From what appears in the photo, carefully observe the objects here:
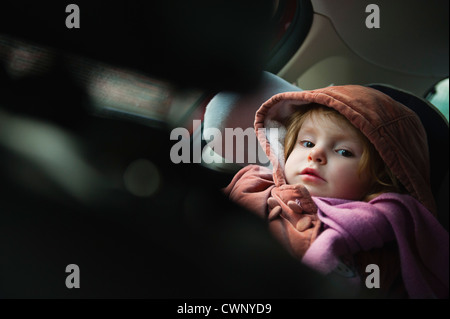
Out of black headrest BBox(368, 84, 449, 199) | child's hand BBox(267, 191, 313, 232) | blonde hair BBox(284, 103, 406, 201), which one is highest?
black headrest BBox(368, 84, 449, 199)

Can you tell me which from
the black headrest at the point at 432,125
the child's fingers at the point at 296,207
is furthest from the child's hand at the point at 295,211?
the black headrest at the point at 432,125

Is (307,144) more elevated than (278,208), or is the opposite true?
(307,144)

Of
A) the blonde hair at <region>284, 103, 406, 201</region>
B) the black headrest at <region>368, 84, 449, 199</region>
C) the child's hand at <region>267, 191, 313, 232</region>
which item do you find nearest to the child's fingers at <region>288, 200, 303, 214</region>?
the child's hand at <region>267, 191, 313, 232</region>

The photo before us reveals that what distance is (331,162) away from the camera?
75cm

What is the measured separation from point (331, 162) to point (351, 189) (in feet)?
0.20

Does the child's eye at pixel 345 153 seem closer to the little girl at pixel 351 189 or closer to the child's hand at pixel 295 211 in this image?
the little girl at pixel 351 189

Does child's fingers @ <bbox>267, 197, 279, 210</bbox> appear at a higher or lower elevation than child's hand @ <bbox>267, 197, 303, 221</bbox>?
higher

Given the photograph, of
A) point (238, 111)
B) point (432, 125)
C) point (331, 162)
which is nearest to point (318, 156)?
point (331, 162)

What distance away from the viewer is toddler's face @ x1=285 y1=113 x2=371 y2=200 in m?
0.75

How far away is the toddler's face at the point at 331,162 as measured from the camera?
2.45 feet

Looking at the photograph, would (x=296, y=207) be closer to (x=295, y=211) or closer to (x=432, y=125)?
(x=295, y=211)

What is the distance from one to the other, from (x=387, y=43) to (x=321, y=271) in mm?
566

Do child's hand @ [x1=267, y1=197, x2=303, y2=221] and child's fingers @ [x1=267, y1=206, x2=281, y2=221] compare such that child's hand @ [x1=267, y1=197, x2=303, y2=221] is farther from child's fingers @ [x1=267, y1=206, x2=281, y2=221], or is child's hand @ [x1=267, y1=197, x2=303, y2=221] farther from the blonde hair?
the blonde hair
